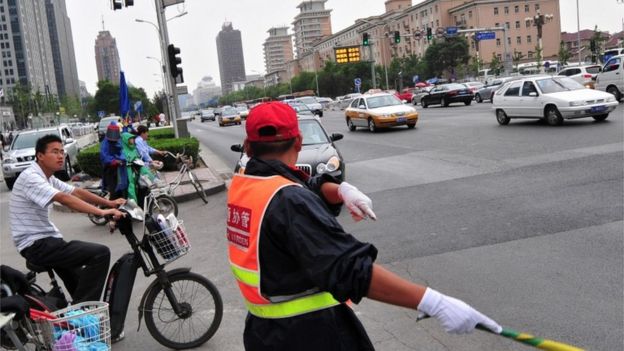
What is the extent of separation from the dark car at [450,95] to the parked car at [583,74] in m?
5.76

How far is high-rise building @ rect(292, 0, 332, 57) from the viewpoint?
16550cm

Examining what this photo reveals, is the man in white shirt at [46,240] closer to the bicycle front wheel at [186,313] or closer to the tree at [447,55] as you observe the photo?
the bicycle front wheel at [186,313]

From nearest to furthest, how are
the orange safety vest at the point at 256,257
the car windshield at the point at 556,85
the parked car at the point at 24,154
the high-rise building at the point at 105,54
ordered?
1. the orange safety vest at the point at 256,257
2. the car windshield at the point at 556,85
3. the parked car at the point at 24,154
4. the high-rise building at the point at 105,54

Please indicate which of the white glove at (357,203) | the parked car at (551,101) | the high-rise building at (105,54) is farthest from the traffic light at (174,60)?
the high-rise building at (105,54)

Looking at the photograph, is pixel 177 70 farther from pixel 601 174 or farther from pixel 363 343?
pixel 363 343

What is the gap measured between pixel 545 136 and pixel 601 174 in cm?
597

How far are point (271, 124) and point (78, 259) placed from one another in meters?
2.97

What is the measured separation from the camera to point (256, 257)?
220cm

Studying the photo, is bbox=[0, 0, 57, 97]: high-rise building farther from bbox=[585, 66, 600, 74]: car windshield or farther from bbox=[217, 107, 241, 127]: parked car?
bbox=[585, 66, 600, 74]: car windshield

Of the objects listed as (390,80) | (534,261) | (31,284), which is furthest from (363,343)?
(390,80)

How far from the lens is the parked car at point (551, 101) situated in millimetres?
17516

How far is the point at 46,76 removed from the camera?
167 m

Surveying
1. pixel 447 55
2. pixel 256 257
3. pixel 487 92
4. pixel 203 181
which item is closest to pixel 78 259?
pixel 256 257

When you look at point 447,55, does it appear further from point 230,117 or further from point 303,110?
point 303,110
